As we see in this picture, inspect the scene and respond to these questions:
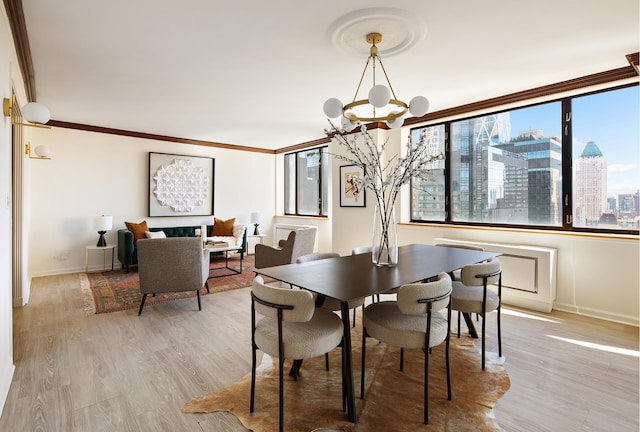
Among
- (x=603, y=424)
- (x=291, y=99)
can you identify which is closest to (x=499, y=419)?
(x=603, y=424)

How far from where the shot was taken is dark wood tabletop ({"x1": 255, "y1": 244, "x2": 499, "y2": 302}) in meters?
1.88

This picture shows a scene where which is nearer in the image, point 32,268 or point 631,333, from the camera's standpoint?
point 631,333

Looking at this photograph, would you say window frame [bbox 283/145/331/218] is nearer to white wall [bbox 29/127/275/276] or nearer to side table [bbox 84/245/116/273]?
white wall [bbox 29/127/275/276]

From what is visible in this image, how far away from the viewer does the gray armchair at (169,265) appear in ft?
11.6

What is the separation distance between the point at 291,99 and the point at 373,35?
1.83m

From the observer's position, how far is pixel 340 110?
2.67 metres

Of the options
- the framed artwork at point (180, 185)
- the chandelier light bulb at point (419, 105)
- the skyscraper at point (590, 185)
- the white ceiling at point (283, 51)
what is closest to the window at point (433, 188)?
the white ceiling at point (283, 51)

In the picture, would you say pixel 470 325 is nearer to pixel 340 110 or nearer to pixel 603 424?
pixel 603 424

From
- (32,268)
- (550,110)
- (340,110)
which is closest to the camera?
(340,110)

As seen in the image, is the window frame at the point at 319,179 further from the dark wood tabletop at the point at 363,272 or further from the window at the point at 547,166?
the dark wood tabletop at the point at 363,272

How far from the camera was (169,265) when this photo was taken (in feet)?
11.8

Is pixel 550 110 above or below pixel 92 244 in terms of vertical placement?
above

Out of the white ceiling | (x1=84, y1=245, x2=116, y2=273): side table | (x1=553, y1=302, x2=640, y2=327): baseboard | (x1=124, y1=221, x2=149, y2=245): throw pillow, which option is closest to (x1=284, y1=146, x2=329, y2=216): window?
the white ceiling

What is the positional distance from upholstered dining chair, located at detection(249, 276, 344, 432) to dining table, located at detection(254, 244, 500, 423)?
0.37 ft
